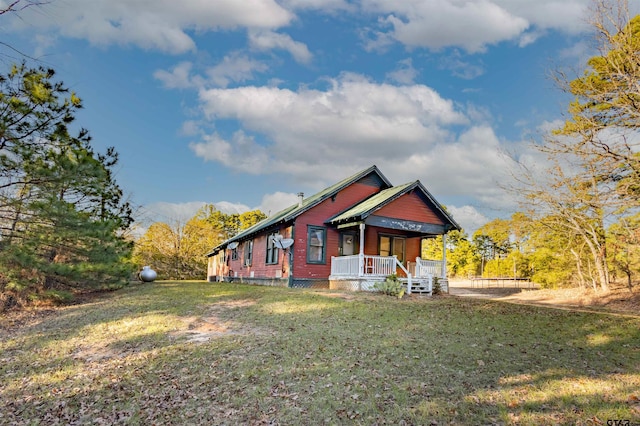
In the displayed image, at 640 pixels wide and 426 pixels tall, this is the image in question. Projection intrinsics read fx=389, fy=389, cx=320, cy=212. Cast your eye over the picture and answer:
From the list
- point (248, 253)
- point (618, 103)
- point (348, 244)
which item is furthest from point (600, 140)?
point (248, 253)

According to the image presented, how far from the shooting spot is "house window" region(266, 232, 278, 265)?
20641 millimetres

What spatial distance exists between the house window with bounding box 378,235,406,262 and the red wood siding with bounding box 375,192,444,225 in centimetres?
189

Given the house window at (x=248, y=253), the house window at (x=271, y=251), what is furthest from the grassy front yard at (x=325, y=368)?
the house window at (x=248, y=253)

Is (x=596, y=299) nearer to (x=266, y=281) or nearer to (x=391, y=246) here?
(x=391, y=246)

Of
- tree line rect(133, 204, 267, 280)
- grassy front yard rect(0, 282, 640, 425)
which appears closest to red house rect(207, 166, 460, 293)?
grassy front yard rect(0, 282, 640, 425)

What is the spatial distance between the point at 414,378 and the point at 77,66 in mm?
9267

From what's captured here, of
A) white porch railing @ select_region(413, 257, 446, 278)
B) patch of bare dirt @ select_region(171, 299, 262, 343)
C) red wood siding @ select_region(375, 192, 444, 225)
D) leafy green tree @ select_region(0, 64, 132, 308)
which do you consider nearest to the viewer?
patch of bare dirt @ select_region(171, 299, 262, 343)

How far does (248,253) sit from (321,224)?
8.50 meters

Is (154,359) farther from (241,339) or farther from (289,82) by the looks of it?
(289,82)

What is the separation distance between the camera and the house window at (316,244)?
61.5ft

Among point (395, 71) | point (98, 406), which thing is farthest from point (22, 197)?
point (395, 71)

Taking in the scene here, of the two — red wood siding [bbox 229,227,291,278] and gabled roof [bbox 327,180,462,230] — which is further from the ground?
gabled roof [bbox 327,180,462,230]

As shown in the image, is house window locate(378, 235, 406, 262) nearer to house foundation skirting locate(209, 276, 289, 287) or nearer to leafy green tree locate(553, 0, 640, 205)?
house foundation skirting locate(209, 276, 289, 287)

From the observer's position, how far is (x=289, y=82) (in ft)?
65.6
